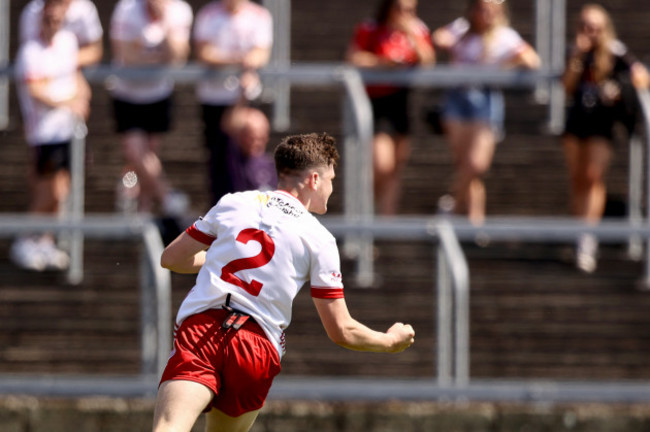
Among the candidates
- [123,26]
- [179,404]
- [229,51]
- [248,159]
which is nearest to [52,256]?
[248,159]

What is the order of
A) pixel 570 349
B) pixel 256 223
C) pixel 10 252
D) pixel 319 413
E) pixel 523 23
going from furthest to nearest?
pixel 523 23 < pixel 10 252 < pixel 570 349 < pixel 319 413 < pixel 256 223

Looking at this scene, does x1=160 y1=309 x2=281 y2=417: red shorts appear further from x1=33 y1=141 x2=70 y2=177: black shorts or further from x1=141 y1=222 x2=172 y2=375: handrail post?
x1=33 y1=141 x2=70 y2=177: black shorts

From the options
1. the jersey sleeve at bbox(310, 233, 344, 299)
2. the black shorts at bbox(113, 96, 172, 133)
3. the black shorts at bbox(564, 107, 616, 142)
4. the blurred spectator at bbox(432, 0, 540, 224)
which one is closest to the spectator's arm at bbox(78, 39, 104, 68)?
the black shorts at bbox(113, 96, 172, 133)

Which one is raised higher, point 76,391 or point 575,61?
point 575,61

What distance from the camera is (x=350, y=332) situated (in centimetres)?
602

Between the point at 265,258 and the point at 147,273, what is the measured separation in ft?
8.97

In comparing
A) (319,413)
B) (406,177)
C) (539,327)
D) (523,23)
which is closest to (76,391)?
(319,413)

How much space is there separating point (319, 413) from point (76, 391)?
4.53 feet

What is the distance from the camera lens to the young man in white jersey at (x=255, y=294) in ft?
19.7

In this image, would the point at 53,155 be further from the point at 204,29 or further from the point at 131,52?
the point at 204,29

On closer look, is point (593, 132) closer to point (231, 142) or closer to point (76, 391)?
point (231, 142)

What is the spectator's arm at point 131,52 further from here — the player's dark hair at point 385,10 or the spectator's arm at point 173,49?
the player's dark hair at point 385,10

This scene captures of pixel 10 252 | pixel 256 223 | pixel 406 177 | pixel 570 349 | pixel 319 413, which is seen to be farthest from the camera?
pixel 406 177

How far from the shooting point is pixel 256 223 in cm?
601
